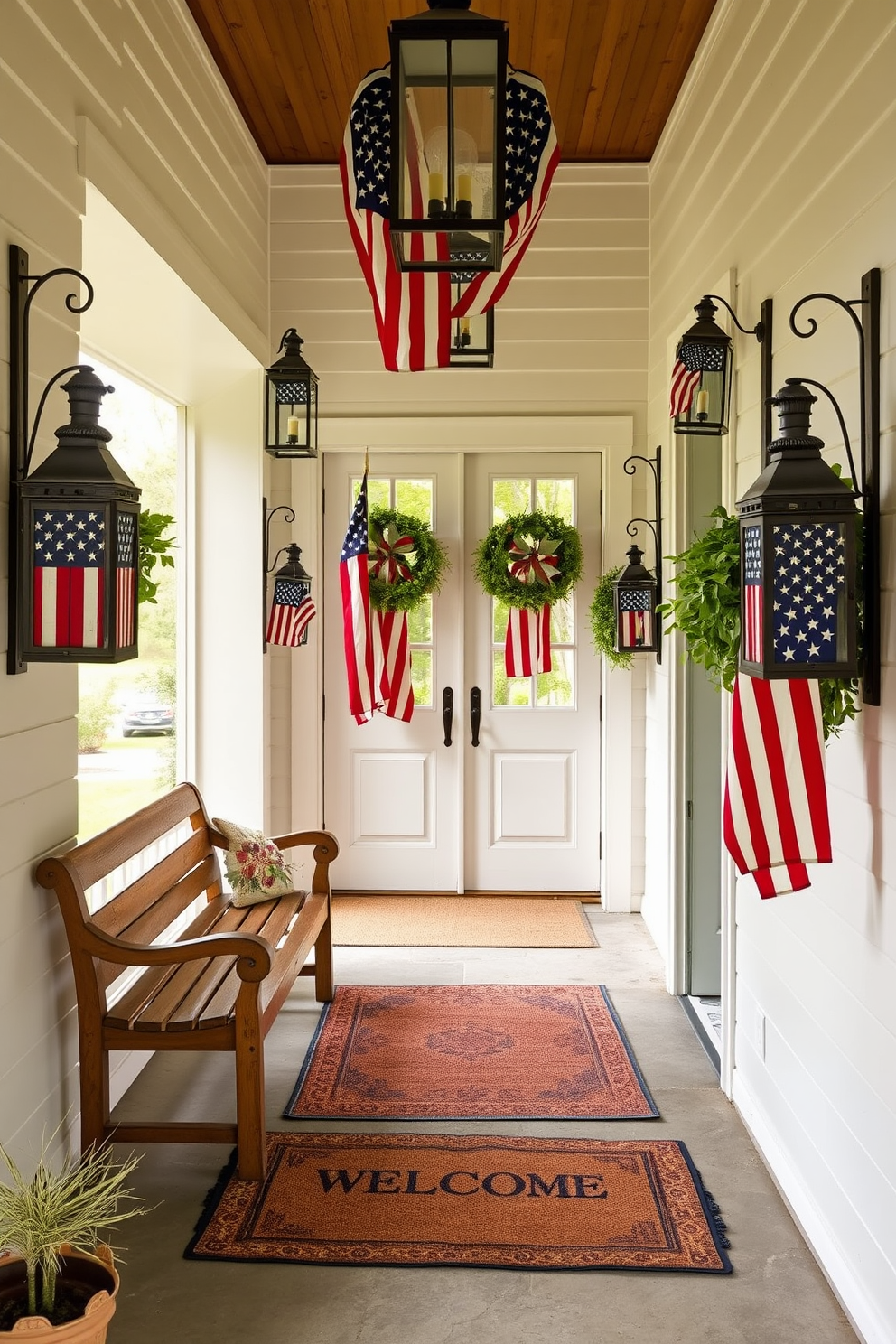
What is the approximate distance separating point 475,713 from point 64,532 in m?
3.46

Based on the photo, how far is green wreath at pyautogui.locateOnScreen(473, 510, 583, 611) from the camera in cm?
531

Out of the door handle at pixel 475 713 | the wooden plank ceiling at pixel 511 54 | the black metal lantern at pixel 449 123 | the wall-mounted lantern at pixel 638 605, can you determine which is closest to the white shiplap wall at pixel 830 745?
the wooden plank ceiling at pixel 511 54

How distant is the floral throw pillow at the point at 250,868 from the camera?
3932mm

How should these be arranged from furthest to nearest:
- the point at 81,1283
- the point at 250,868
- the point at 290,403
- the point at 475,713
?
the point at 475,713, the point at 290,403, the point at 250,868, the point at 81,1283

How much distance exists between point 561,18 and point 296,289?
1.91m

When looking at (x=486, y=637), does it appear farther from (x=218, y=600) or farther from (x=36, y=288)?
(x=36, y=288)

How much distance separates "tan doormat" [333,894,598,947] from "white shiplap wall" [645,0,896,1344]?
1.73 meters

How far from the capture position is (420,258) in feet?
6.37

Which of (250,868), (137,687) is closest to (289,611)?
(137,687)

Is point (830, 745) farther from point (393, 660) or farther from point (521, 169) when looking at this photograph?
point (393, 660)

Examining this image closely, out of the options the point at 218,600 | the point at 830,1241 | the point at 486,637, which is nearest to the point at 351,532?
the point at 218,600

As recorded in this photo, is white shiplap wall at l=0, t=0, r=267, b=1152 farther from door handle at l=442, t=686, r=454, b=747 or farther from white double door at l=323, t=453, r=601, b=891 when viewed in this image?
door handle at l=442, t=686, r=454, b=747

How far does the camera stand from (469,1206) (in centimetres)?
274

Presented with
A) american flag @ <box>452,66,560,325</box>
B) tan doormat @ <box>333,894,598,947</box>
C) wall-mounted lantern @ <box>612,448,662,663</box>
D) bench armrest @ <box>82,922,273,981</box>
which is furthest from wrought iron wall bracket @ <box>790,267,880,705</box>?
tan doormat @ <box>333,894,598,947</box>
